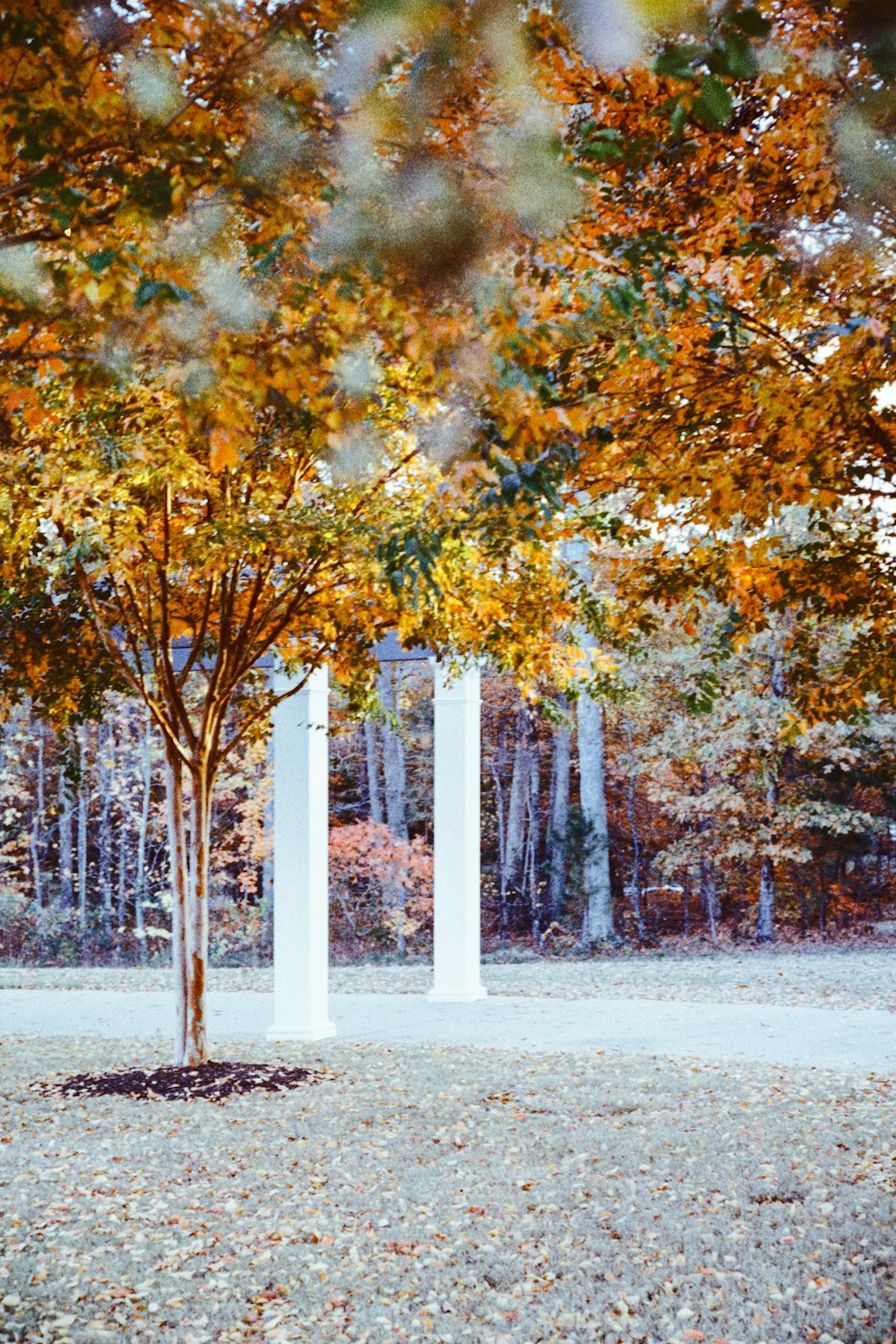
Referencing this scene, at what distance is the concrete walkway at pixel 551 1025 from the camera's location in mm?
9500

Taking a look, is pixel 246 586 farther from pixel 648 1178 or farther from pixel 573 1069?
pixel 648 1178

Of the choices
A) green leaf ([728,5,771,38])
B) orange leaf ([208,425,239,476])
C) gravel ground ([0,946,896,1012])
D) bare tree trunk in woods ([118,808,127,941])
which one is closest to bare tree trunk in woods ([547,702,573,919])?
gravel ground ([0,946,896,1012])

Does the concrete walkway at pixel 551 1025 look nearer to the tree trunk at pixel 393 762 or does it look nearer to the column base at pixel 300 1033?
the column base at pixel 300 1033

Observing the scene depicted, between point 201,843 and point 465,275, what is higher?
point 465,275

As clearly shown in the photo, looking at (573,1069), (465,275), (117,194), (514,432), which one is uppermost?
(117,194)

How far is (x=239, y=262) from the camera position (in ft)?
12.9

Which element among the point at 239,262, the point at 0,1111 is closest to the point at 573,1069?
the point at 0,1111

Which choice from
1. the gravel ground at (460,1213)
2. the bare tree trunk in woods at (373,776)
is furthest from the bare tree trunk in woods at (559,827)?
the gravel ground at (460,1213)

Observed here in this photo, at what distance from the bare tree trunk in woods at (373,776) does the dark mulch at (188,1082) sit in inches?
511

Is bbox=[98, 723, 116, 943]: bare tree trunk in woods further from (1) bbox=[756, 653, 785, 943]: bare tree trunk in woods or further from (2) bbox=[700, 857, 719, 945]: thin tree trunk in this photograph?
(1) bbox=[756, 653, 785, 943]: bare tree trunk in woods

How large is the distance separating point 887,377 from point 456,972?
8.87m

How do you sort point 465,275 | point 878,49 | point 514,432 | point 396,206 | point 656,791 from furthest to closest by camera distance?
point 656,791
point 514,432
point 465,275
point 396,206
point 878,49

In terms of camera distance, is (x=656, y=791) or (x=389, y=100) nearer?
(x=389, y=100)

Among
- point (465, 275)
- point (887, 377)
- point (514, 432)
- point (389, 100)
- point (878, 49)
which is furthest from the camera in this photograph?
point (887, 377)
